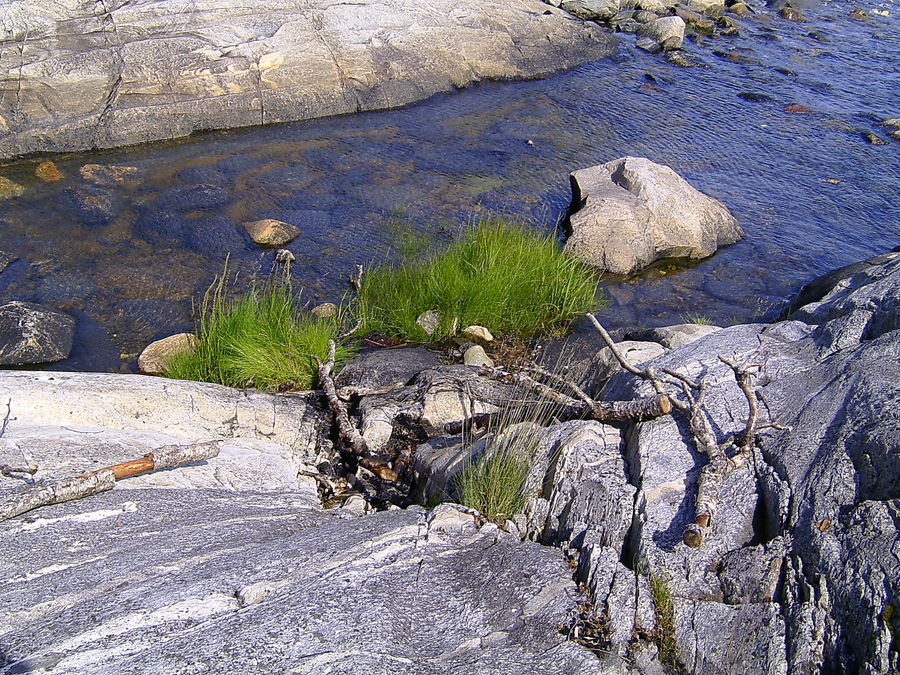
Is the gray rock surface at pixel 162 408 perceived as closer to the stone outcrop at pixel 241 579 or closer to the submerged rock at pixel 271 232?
the stone outcrop at pixel 241 579

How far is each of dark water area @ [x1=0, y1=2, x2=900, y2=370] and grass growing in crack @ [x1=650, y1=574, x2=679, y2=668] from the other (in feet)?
16.1

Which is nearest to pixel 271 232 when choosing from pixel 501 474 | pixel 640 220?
pixel 640 220

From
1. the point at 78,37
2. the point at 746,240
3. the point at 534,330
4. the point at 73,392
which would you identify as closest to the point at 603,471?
the point at 73,392

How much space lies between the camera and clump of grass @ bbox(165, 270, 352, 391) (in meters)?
5.54

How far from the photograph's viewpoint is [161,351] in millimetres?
6223

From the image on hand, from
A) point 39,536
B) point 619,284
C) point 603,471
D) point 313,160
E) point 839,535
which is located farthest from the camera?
point 313,160

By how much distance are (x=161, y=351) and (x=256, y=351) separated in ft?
3.96

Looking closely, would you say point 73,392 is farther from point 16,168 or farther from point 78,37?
point 78,37

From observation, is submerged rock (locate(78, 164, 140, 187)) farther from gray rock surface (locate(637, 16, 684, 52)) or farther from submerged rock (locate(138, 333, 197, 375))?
gray rock surface (locate(637, 16, 684, 52))

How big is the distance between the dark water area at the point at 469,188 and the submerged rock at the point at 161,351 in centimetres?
26

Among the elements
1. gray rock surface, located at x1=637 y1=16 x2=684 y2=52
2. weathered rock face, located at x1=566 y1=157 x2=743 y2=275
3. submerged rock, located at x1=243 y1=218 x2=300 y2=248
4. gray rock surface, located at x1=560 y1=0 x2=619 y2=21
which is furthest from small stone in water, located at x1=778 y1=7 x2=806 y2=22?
submerged rock, located at x1=243 y1=218 x2=300 y2=248

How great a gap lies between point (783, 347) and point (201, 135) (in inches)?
330

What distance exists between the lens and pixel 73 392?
4250mm

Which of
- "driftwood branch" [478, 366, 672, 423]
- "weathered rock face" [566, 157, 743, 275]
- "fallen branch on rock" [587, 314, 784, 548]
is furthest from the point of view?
"weathered rock face" [566, 157, 743, 275]
